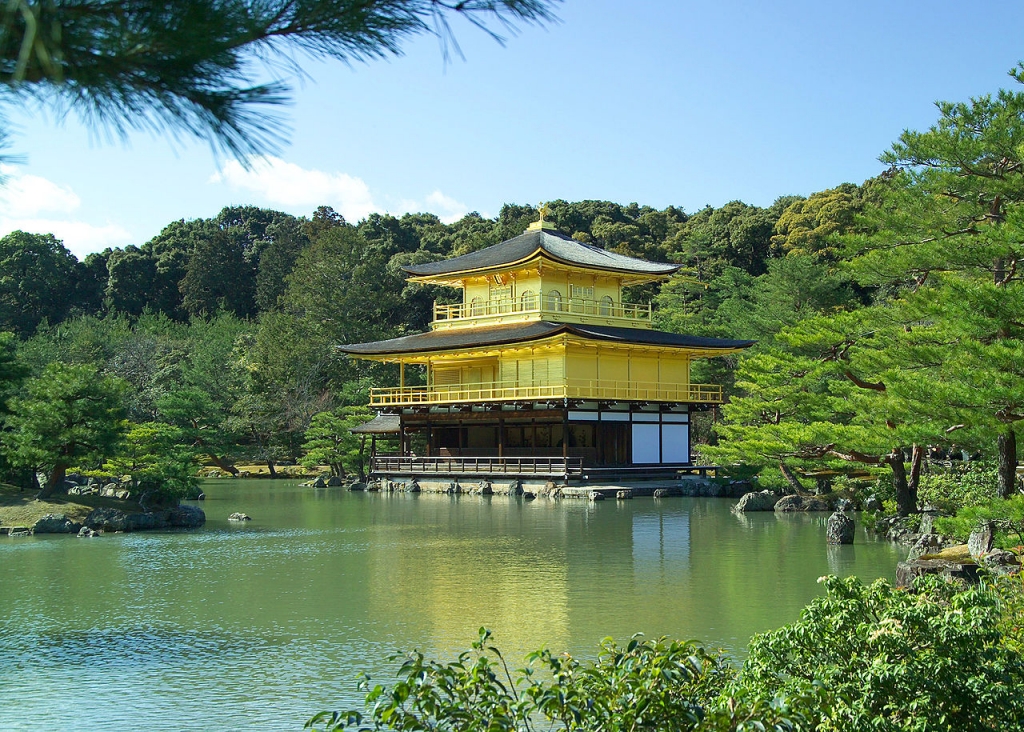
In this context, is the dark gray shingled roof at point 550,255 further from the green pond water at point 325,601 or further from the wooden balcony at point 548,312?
the green pond water at point 325,601

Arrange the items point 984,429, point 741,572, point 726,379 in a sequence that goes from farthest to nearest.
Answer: point 726,379 < point 741,572 < point 984,429

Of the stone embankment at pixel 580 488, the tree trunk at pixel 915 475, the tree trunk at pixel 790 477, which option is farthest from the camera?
the stone embankment at pixel 580 488

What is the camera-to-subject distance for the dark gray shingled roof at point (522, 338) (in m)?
25.6

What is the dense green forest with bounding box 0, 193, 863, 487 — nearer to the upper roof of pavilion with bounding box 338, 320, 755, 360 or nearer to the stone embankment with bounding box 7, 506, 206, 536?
the upper roof of pavilion with bounding box 338, 320, 755, 360

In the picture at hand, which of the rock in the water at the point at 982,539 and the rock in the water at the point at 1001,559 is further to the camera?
the rock in the water at the point at 982,539

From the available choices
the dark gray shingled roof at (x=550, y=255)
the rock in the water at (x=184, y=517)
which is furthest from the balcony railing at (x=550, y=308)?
the rock in the water at (x=184, y=517)

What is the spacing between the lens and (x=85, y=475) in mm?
23984

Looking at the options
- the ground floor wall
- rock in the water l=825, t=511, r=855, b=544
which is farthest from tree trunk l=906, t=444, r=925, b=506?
the ground floor wall

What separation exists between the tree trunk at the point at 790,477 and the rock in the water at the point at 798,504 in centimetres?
22

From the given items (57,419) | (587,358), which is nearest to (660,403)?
(587,358)

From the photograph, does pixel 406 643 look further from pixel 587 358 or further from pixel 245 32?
pixel 587 358

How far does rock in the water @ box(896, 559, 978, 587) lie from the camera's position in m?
8.36

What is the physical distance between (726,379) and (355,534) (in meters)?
18.1

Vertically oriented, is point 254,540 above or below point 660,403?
below
